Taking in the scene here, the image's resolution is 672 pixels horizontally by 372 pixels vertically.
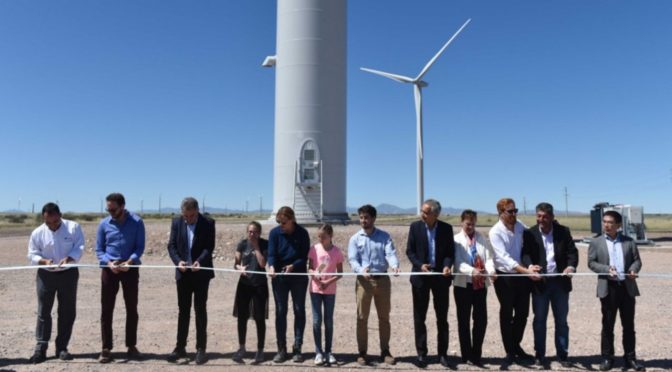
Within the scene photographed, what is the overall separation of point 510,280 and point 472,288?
47 cm

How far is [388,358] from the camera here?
7.22m

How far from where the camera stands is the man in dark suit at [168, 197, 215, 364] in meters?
7.43

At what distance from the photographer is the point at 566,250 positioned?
23.6ft

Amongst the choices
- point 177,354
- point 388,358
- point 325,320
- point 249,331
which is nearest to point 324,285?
point 325,320

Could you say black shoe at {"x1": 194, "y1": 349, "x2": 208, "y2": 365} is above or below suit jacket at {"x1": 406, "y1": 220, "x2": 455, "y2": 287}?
below

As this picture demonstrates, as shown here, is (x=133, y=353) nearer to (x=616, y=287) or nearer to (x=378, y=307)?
(x=378, y=307)

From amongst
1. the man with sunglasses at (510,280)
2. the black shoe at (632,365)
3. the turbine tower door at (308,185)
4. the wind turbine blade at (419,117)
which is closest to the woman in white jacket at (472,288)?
the man with sunglasses at (510,280)

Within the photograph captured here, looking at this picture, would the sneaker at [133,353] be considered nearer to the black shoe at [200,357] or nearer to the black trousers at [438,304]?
the black shoe at [200,357]

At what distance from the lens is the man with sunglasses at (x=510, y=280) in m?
7.19

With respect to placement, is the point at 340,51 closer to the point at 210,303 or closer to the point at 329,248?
the point at 210,303

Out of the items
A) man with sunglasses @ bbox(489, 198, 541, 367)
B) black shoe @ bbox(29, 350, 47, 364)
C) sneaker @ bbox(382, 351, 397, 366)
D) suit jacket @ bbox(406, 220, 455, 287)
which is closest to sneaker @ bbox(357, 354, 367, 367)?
sneaker @ bbox(382, 351, 397, 366)

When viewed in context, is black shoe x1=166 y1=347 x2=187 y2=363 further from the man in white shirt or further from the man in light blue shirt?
the man in light blue shirt

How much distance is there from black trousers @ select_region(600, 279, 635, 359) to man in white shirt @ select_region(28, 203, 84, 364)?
660cm

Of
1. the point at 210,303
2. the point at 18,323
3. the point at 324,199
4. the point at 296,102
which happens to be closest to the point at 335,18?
the point at 296,102
